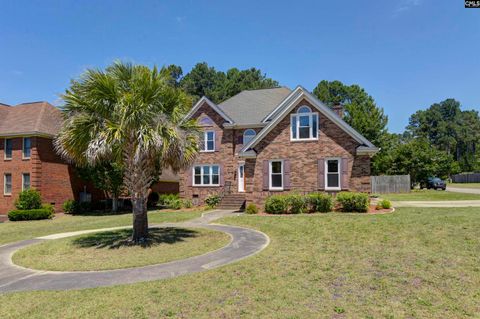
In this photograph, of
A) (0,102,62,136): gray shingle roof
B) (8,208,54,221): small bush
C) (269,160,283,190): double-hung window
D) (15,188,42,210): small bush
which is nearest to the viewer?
(269,160,283,190): double-hung window

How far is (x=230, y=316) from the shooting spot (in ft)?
18.1

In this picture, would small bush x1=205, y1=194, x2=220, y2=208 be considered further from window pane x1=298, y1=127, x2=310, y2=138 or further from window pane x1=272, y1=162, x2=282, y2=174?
window pane x1=298, y1=127, x2=310, y2=138

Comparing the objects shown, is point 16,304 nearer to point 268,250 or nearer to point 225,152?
point 268,250

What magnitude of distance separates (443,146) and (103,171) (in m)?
104

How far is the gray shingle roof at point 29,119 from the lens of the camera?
84.0ft

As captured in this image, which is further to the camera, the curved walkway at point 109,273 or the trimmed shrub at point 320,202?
the trimmed shrub at point 320,202

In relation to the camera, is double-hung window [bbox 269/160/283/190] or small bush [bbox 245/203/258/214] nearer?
small bush [bbox 245/203/258/214]

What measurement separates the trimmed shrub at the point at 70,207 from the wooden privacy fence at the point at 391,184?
33310 mm

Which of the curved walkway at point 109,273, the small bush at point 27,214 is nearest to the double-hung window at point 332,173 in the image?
the curved walkway at point 109,273

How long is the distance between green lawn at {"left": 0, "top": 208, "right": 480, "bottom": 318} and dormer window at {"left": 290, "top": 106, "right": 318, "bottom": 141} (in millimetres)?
10989

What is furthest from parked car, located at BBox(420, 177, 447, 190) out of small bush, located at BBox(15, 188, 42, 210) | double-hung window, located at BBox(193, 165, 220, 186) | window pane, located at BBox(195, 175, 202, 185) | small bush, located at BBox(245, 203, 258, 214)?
small bush, located at BBox(15, 188, 42, 210)

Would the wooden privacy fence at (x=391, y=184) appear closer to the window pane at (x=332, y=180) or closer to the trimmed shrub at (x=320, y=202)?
the window pane at (x=332, y=180)

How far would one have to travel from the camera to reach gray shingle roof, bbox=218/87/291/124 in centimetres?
2784

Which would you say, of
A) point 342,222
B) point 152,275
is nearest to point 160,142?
point 152,275
